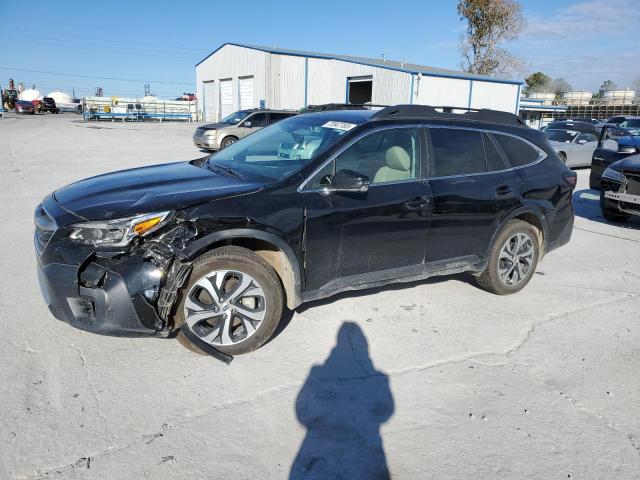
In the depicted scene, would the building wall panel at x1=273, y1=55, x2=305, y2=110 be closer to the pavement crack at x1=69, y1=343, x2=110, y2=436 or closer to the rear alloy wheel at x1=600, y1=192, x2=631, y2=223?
the rear alloy wheel at x1=600, y1=192, x2=631, y2=223

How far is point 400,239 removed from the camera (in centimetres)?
407

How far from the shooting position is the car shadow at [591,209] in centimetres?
859

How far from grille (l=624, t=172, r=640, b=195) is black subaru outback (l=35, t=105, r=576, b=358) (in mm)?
3682

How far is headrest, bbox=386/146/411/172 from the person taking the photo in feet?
13.5

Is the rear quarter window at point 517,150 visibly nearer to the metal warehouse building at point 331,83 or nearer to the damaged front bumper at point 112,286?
the damaged front bumper at point 112,286

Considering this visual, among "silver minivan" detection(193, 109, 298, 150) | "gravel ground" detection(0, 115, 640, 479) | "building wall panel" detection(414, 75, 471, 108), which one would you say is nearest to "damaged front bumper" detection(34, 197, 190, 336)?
"gravel ground" detection(0, 115, 640, 479)

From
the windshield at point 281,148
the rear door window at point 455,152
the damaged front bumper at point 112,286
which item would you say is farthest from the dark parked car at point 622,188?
the damaged front bumper at point 112,286

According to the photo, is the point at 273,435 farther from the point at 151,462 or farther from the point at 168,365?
the point at 168,365

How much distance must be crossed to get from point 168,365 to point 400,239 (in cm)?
205

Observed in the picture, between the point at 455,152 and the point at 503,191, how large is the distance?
0.63 meters

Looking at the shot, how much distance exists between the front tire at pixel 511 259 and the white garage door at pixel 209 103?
37.1m

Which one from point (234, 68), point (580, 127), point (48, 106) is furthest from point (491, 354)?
point (48, 106)

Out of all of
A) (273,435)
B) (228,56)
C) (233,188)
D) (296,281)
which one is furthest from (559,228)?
(228,56)

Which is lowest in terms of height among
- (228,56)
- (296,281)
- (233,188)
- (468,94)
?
(296,281)
